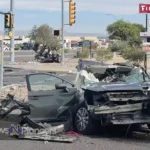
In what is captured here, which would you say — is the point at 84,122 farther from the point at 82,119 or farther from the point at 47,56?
the point at 47,56

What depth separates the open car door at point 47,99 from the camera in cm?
1077

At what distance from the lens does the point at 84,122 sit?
33.9 ft

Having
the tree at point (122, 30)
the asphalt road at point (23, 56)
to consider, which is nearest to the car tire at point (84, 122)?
the asphalt road at point (23, 56)

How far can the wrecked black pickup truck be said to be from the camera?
9.88 meters

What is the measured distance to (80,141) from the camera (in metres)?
9.73

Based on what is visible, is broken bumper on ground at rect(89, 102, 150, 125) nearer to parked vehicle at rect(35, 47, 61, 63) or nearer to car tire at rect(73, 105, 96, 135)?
car tire at rect(73, 105, 96, 135)

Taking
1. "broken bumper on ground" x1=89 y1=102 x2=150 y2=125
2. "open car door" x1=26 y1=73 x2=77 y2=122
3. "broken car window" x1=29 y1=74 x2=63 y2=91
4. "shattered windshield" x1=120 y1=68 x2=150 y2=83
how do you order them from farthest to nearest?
"shattered windshield" x1=120 y1=68 x2=150 y2=83
"broken car window" x1=29 y1=74 x2=63 y2=91
"open car door" x1=26 y1=73 x2=77 y2=122
"broken bumper on ground" x1=89 y1=102 x2=150 y2=125

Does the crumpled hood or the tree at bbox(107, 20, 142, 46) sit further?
the tree at bbox(107, 20, 142, 46)

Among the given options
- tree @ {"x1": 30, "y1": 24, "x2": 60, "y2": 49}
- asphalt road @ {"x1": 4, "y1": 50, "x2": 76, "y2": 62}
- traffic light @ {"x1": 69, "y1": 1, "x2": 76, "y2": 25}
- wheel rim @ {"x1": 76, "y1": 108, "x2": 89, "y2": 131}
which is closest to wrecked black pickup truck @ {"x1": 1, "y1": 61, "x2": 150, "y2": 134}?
wheel rim @ {"x1": 76, "y1": 108, "x2": 89, "y2": 131}

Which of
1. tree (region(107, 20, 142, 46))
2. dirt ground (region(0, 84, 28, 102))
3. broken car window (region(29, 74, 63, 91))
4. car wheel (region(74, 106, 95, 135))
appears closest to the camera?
car wheel (region(74, 106, 95, 135))

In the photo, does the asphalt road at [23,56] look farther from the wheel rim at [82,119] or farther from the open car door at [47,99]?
the wheel rim at [82,119]

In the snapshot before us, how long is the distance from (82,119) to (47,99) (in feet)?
3.20

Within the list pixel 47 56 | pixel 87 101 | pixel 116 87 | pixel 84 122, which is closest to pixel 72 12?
pixel 47 56

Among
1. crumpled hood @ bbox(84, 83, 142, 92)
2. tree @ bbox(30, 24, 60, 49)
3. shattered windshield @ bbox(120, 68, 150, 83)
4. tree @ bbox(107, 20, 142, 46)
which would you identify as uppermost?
tree @ bbox(107, 20, 142, 46)
